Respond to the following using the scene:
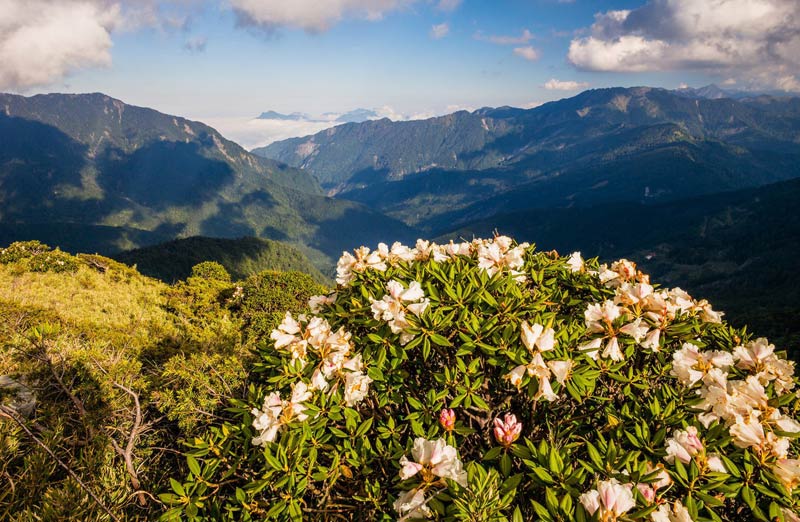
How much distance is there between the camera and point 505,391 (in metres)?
2.42

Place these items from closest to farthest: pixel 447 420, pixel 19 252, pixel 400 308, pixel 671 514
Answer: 1. pixel 671 514
2. pixel 447 420
3. pixel 400 308
4. pixel 19 252

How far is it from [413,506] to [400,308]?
1.05 m

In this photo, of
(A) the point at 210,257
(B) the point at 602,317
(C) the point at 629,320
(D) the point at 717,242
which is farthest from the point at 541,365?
(D) the point at 717,242

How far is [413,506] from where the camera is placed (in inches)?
66.4

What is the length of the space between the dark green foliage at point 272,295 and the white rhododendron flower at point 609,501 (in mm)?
13895

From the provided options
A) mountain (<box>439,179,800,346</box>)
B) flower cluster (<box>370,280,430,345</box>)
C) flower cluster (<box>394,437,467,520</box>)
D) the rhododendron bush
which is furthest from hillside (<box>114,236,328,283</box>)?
mountain (<box>439,179,800,346</box>)

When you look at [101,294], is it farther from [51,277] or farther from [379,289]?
[379,289]

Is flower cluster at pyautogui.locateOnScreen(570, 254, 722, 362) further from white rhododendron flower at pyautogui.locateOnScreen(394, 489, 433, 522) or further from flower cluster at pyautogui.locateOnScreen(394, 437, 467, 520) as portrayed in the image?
white rhododendron flower at pyautogui.locateOnScreen(394, 489, 433, 522)

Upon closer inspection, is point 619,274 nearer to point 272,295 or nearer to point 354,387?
point 354,387

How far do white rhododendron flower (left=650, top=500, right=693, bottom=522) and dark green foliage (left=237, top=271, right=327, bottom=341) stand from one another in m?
14.0

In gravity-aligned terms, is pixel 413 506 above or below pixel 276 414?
below

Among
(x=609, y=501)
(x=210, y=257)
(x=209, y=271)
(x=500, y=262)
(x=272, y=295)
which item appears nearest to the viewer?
(x=609, y=501)

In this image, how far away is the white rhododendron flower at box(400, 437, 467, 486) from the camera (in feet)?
5.71

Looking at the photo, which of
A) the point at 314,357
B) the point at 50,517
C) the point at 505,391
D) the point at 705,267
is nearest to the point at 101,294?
the point at 50,517
